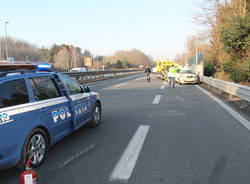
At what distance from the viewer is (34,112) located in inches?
150

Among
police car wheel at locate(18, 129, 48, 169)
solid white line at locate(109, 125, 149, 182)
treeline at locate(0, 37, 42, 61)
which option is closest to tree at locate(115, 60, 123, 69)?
treeline at locate(0, 37, 42, 61)

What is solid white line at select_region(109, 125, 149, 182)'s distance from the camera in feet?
11.9

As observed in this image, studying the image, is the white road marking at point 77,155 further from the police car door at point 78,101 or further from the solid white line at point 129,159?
the solid white line at point 129,159

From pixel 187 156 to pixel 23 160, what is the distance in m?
2.77

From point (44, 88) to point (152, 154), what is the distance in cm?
234

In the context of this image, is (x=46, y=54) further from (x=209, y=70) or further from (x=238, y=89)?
(x=238, y=89)

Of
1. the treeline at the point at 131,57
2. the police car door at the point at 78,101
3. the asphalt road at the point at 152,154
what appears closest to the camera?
the asphalt road at the point at 152,154

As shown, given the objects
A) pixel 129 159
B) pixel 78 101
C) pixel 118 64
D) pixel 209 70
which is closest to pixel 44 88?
pixel 78 101

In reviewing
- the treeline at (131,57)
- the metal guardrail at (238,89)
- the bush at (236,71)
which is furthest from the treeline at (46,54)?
the metal guardrail at (238,89)

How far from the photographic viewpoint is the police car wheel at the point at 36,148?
143 inches

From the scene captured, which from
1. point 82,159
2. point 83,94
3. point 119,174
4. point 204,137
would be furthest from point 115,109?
point 119,174

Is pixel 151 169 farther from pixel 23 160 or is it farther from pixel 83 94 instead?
pixel 83 94

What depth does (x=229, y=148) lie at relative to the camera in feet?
15.6

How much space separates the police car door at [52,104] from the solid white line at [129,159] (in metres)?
1.29
